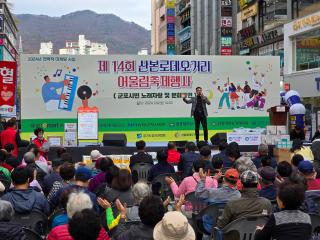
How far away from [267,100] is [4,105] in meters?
9.07

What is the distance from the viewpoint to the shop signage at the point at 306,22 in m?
26.5

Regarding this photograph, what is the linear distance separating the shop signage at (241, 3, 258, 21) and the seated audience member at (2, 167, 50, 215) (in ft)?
130

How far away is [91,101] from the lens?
56.0 ft

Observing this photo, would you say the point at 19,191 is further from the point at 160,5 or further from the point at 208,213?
the point at 160,5

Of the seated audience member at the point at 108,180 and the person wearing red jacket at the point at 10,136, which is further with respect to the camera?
the person wearing red jacket at the point at 10,136

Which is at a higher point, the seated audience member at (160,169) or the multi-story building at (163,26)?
the multi-story building at (163,26)

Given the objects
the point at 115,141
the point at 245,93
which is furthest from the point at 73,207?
the point at 245,93

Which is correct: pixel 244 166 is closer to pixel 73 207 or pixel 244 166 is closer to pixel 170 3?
pixel 73 207

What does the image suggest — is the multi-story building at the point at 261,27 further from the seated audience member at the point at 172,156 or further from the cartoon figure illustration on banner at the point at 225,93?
the seated audience member at the point at 172,156

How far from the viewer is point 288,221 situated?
3803 mm

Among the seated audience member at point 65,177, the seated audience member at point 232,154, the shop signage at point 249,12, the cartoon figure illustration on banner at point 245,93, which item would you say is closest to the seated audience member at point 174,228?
the seated audience member at point 65,177

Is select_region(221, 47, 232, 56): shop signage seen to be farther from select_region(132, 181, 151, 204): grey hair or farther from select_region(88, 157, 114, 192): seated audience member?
A: select_region(132, 181, 151, 204): grey hair

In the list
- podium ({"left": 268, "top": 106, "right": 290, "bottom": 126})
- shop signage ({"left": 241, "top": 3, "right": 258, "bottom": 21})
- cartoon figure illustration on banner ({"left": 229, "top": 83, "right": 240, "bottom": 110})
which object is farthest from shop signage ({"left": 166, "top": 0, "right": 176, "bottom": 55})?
podium ({"left": 268, "top": 106, "right": 290, "bottom": 126})

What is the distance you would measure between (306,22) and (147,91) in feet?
44.9
